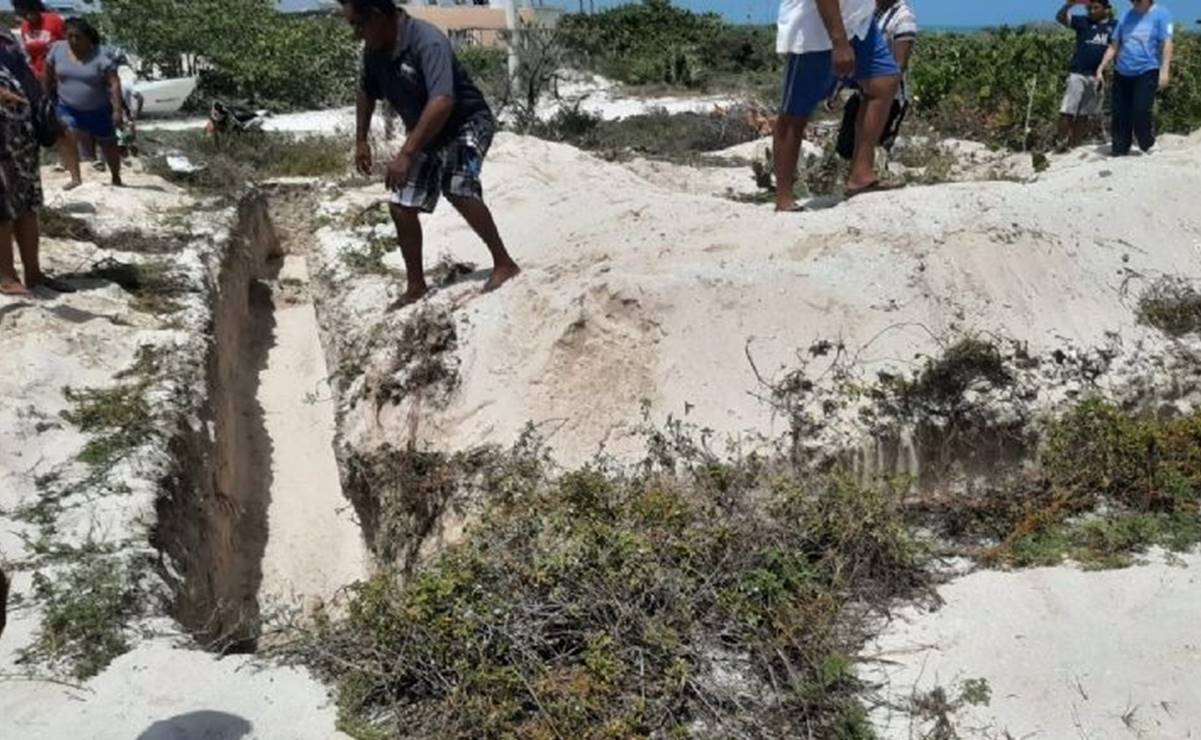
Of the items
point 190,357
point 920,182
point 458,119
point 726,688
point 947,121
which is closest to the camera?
point 726,688

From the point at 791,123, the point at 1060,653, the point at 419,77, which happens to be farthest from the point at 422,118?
the point at 1060,653

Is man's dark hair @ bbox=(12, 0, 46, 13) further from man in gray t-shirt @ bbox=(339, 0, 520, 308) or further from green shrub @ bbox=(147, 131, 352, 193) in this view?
man in gray t-shirt @ bbox=(339, 0, 520, 308)

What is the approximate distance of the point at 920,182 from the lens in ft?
28.1

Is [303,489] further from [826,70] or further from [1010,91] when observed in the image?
[1010,91]

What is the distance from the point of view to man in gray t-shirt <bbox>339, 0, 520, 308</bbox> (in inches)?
200

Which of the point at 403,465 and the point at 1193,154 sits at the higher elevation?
the point at 1193,154

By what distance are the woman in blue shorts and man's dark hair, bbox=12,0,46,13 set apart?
0.96 ft

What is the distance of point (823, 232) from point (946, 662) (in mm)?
2669

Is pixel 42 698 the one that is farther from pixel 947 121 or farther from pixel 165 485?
pixel 947 121

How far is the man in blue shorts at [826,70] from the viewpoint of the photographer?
553cm

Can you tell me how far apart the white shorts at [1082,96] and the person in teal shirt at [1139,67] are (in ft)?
3.53

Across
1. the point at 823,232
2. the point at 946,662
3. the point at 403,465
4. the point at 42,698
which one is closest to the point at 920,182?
the point at 823,232

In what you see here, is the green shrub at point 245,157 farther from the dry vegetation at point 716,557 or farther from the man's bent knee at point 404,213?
the dry vegetation at point 716,557

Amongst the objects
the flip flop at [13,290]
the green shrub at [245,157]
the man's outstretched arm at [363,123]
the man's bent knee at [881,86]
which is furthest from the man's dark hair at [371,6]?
the green shrub at [245,157]
